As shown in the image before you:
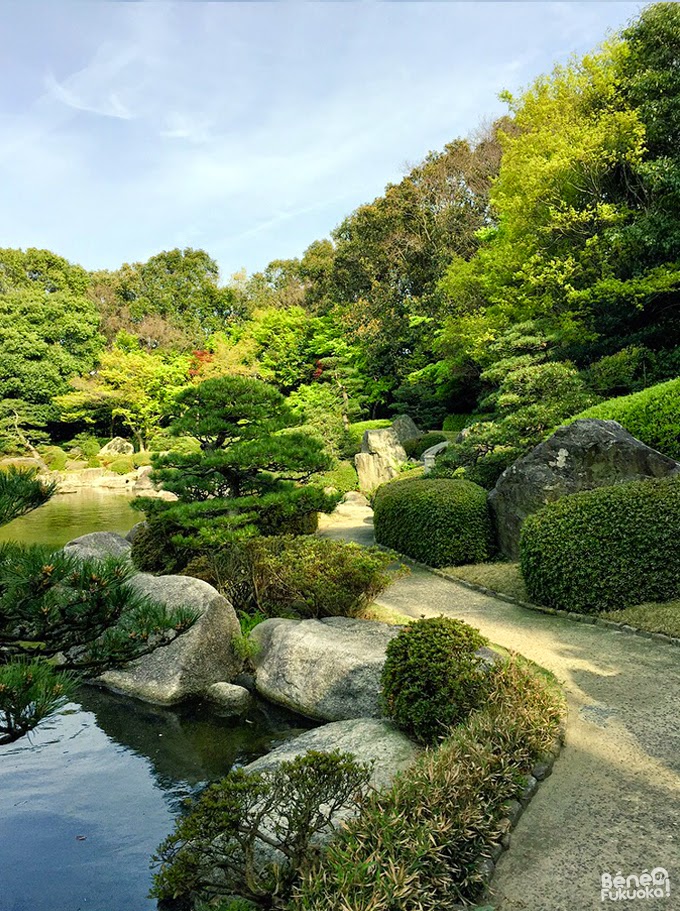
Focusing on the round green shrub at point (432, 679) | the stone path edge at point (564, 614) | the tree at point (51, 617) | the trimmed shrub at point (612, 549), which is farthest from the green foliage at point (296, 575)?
the tree at point (51, 617)

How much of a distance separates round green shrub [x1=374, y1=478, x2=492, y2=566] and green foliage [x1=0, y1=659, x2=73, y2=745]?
701 cm

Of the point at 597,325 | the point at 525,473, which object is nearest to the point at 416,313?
the point at 597,325

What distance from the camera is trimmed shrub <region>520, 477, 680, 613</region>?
625 cm

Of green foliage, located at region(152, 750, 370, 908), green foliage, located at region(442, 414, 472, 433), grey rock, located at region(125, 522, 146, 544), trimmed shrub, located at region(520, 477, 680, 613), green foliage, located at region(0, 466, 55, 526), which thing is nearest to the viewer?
green foliage, located at region(0, 466, 55, 526)

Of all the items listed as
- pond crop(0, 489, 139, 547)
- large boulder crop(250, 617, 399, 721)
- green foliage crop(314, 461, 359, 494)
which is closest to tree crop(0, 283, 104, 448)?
pond crop(0, 489, 139, 547)

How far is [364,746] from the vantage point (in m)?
3.89

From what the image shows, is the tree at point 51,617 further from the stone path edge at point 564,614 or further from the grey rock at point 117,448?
the grey rock at point 117,448

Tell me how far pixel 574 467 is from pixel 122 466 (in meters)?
22.6

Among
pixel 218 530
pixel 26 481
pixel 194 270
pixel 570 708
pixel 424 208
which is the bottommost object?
pixel 570 708

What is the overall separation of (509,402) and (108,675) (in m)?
8.07

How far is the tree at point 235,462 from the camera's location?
8.25 m

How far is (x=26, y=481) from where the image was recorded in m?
2.21

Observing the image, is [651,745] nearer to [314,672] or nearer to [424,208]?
[314,672]

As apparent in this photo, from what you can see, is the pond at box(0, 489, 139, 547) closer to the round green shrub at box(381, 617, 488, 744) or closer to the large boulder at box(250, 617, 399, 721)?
the large boulder at box(250, 617, 399, 721)
